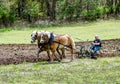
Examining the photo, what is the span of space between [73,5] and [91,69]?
50013 millimetres

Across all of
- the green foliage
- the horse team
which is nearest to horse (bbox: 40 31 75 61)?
the horse team

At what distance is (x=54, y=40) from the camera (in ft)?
64.8

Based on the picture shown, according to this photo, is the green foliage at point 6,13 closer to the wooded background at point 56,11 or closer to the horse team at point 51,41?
the wooded background at point 56,11

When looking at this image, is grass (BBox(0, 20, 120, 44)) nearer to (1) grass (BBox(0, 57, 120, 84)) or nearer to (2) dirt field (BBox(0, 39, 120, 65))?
(2) dirt field (BBox(0, 39, 120, 65))

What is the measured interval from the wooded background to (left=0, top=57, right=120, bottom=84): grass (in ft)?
146

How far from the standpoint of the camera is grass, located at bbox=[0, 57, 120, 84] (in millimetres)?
14820

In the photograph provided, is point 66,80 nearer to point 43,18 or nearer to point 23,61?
point 23,61

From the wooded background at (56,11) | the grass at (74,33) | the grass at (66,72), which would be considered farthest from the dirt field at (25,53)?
the wooded background at (56,11)

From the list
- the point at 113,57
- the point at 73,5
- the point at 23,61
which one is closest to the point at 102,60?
the point at 113,57

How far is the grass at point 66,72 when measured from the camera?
1482 centimetres

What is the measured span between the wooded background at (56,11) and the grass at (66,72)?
4453 cm

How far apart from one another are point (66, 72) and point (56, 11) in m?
54.3

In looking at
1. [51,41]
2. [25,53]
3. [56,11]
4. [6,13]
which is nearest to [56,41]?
[51,41]

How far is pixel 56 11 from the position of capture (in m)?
70.6
